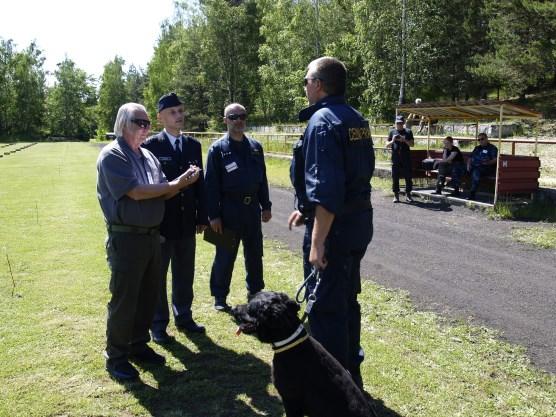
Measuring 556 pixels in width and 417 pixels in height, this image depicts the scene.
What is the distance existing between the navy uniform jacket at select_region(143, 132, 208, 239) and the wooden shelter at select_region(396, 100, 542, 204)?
26.6 feet

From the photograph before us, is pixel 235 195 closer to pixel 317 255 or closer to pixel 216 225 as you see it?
pixel 216 225

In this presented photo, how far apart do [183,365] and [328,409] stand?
177 cm

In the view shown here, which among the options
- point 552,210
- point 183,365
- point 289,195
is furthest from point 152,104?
point 183,365

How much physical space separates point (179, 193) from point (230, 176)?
74 centimetres

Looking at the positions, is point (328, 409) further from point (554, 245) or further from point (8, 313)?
point (554, 245)

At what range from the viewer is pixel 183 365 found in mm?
3967

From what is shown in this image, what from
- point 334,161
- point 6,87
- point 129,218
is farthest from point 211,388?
point 6,87

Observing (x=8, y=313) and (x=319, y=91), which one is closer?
(x=319, y=91)

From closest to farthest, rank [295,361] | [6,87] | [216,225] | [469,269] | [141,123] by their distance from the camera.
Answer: [295,361]
[141,123]
[216,225]
[469,269]
[6,87]

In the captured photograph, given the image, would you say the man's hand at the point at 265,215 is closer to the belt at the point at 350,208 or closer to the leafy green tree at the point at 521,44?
the belt at the point at 350,208

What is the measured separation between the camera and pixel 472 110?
12.1 m

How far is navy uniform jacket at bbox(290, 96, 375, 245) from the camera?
2.87 meters

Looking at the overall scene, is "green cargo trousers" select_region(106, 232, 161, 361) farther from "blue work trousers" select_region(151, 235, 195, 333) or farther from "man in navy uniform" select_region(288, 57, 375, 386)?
"man in navy uniform" select_region(288, 57, 375, 386)

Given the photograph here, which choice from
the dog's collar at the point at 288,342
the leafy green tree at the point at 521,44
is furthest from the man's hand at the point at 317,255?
the leafy green tree at the point at 521,44
